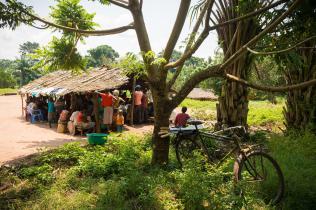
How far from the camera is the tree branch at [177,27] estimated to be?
5.91 metres

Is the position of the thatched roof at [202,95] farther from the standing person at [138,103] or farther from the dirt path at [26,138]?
the dirt path at [26,138]

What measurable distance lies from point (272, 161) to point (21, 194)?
173 inches

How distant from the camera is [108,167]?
21.7 feet

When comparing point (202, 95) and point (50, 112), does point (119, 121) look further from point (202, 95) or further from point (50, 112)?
point (202, 95)

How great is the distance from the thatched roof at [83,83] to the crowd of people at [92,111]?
47 centimetres

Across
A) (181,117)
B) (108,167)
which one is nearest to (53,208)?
(108,167)

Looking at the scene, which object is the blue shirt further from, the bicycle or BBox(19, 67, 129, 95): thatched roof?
the bicycle

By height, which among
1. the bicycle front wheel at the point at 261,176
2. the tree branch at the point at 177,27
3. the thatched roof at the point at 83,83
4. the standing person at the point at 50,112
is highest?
the tree branch at the point at 177,27

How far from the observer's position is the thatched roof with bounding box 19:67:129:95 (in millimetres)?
13502

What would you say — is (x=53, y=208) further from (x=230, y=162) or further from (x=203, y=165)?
(x=230, y=162)

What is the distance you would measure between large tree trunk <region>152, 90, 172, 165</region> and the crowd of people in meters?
4.55

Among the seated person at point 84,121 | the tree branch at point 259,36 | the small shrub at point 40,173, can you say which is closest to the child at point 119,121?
the seated person at point 84,121

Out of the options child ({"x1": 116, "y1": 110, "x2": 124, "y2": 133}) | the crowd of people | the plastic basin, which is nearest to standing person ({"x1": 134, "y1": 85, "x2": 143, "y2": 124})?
the crowd of people

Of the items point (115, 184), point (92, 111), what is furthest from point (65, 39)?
point (92, 111)
